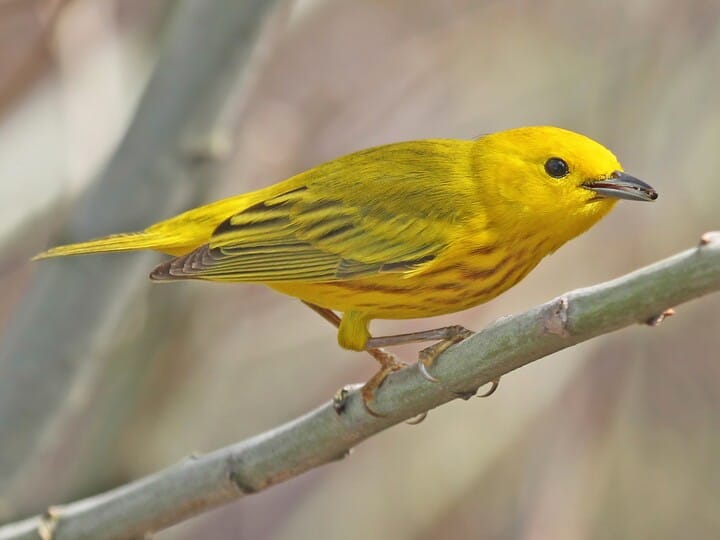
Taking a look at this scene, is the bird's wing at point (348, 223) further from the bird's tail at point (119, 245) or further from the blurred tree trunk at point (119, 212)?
the blurred tree trunk at point (119, 212)

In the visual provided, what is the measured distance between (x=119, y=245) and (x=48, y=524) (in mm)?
785

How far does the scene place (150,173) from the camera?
3.26 m

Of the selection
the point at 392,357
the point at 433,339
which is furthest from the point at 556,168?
the point at 392,357

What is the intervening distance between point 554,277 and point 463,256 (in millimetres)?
1272

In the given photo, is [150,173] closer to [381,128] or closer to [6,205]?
[6,205]

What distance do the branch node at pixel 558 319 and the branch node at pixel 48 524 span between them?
144 centimetres

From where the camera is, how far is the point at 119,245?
3.05 meters

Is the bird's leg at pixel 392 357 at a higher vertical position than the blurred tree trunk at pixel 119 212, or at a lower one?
lower

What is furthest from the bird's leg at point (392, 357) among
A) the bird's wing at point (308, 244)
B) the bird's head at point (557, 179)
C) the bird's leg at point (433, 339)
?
the bird's head at point (557, 179)

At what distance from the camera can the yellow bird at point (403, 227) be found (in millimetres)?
2910

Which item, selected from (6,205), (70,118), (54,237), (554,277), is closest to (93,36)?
(70,118)

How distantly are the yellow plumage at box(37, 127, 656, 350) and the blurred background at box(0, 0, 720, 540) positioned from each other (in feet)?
1.14

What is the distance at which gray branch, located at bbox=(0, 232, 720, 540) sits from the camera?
169 centimetres

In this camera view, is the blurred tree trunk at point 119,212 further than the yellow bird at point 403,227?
Yes
